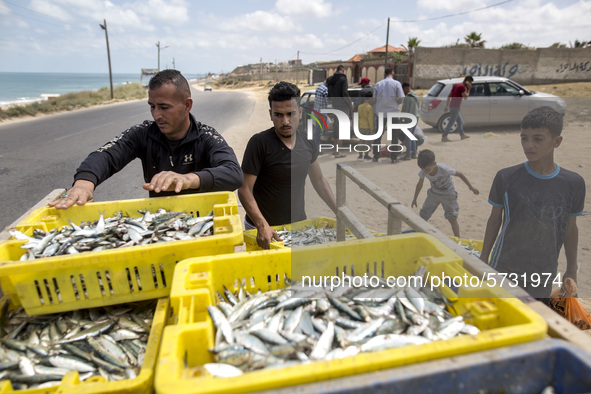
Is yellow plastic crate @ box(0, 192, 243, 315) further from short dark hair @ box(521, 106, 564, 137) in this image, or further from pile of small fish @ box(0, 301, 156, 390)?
short dark hair @ box(521, 106, 564, 137)

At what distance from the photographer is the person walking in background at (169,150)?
99.4 inches

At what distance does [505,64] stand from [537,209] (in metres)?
33.6

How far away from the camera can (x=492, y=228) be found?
2.78 metres

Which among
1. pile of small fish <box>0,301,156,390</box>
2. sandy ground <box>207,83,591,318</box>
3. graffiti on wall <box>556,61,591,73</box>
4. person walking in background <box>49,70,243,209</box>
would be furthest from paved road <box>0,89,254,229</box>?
graffiti on wall <box>556,61,591,73</box>

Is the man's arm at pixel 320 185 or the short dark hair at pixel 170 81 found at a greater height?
the short dark hair at pixel 170 81

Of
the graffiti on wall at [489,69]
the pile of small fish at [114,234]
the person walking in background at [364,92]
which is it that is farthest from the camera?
the graffiti on wall at [489,69]

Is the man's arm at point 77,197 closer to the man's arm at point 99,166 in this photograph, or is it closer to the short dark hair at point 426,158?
the man's arm at point 99,166

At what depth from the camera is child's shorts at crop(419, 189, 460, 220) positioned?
13.8ft

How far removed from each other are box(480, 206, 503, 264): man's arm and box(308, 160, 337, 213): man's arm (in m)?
1.36

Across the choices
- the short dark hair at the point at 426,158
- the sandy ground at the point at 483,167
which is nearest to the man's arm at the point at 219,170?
the sandy ground at the point at 483,167

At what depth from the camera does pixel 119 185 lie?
8156 millimetres

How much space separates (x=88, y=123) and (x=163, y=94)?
62.4ft

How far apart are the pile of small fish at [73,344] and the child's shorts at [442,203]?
3.40 meters

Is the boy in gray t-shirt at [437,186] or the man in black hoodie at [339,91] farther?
the man in black hoodie at [339,91]
